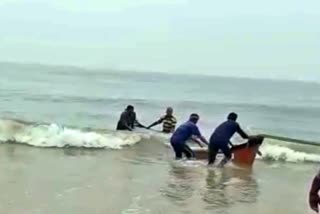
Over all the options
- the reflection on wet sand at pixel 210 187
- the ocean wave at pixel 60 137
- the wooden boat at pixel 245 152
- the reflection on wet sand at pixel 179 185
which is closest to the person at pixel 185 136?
the wooden boat at pixel 245 152

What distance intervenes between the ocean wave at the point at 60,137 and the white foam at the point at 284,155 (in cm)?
371

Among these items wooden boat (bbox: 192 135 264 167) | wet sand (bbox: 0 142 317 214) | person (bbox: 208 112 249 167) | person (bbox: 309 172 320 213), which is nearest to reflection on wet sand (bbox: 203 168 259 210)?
wet sand (bbox: 0 142 317 214)

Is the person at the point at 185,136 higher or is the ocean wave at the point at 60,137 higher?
the person at the point at 185,136

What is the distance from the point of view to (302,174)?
17625 millimetres

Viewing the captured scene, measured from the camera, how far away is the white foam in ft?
68.1

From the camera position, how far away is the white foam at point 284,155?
20.8m

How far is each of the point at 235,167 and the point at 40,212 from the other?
755cm

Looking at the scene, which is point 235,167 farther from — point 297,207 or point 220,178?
point 297,207

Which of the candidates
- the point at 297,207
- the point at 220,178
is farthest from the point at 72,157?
the point at 297,207

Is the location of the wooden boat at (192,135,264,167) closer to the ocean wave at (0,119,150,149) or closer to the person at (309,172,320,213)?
the ocean wave at (0,119,150,149)

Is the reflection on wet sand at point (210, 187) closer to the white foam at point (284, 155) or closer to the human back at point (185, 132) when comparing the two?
the human back at point (185, 132)

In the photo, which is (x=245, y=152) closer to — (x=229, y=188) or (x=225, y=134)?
(x=225, y=134)

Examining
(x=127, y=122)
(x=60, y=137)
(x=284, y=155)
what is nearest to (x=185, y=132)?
(x=60, y=137)

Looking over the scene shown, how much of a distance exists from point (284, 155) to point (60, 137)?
6.66 meters
